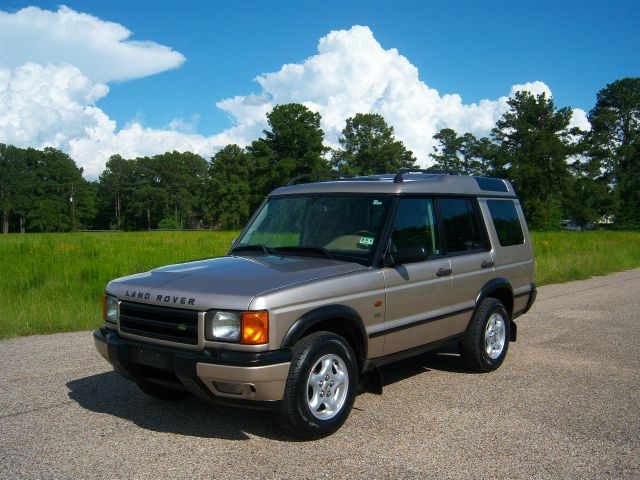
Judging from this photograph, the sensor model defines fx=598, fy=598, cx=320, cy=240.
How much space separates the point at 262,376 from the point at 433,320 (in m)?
2.08

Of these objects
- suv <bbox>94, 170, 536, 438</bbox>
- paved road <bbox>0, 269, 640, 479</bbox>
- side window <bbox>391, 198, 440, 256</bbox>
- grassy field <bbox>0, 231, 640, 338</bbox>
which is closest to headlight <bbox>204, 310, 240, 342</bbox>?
suv <bbox>94, 170, 536, 438</bbox>

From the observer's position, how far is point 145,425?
4637 mm

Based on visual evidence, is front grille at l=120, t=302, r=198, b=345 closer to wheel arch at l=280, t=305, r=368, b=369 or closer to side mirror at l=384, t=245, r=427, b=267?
wheel arch at l=280, t=305, r=368, b=369

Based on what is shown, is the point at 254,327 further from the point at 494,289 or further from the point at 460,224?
the point at 494,289

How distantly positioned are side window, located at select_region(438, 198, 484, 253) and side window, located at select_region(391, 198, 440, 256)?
0.69 feet

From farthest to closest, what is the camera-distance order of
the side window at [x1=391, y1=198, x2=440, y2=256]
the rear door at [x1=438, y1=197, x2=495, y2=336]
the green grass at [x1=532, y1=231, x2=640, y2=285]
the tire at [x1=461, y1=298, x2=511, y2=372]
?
the green grass at [x1=532, y1=231, x2=640, y2=285], the tire at [x1=461, y1=298, x2=511, y2=372], the rear door at [x1=438, y1=197, x2=495, y2=336], the side window at [x1=391, y1=198, x2=440, y2=256]

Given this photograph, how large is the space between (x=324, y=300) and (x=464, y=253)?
2161mm

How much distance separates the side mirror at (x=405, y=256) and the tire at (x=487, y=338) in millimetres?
1553

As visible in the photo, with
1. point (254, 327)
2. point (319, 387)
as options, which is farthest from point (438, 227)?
point (254, 327)

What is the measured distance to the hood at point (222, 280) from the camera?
13.1 ft

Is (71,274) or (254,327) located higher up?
(254,327)

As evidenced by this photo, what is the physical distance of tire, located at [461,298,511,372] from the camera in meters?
6.01

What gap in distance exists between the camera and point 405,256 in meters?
4.79

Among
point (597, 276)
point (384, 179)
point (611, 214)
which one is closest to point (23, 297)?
point (384, 179)
